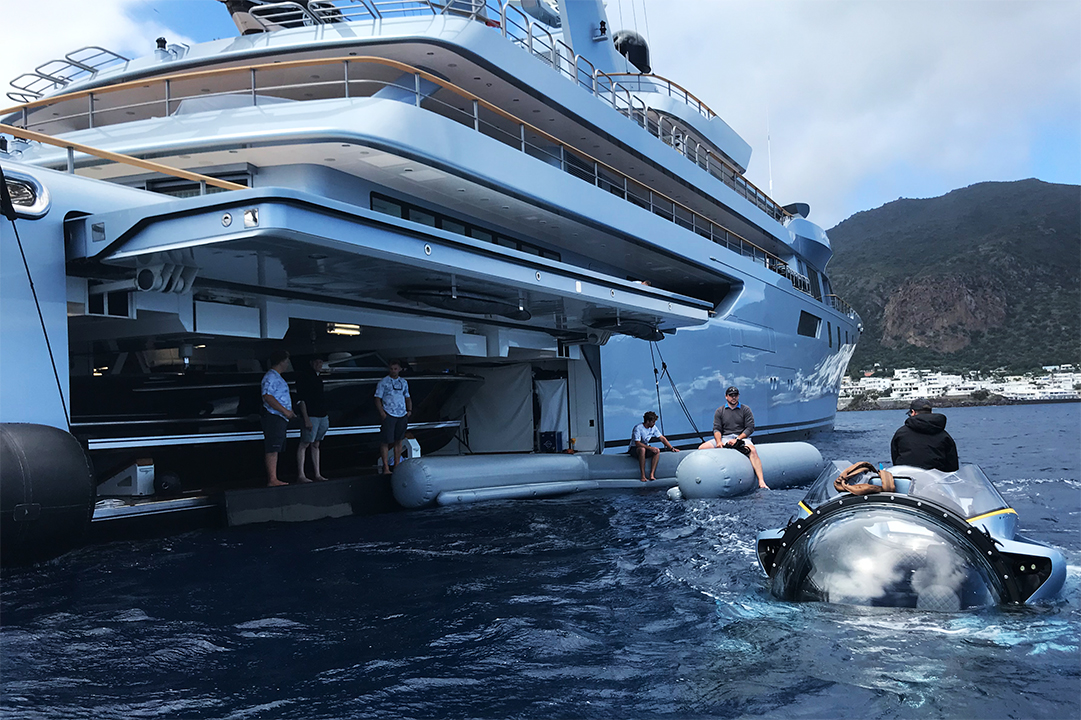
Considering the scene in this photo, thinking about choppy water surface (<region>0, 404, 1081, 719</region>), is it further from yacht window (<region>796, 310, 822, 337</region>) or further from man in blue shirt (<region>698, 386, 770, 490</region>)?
yacht window (<region>796, 310, 822, 337</region>)

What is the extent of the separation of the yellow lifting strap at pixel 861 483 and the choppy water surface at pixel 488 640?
0.80 m

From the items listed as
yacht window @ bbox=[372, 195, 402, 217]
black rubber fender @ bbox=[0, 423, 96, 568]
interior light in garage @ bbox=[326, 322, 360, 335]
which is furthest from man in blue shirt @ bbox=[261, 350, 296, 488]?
black rubber fender @ bbox=[0, 423, 96, 568]

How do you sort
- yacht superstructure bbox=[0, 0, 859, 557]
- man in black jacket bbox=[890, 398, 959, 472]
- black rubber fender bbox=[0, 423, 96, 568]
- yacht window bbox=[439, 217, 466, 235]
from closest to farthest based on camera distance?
1. black rubber fender bbox=[0, 423, 96, 568]
2. man in black jacket bbox=[890, 398, 959, 472]
3. yacht superstructure bbox=[0, 0, 859, 557]
4. yacht window bbox=[439, 217, 466, 235]

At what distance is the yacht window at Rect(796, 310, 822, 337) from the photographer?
2252 centimetres

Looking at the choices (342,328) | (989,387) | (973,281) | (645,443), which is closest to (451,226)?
(342,328)

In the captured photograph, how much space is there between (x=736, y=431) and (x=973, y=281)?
99.2 meters

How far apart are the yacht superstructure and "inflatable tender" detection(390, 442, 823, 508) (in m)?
1.38

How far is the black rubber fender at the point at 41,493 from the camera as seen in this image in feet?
18.7

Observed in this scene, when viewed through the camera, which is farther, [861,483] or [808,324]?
[808,324]

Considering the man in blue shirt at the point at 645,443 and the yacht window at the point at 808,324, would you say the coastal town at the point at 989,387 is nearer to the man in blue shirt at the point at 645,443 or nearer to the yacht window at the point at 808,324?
the yacht window at the point at 808,324

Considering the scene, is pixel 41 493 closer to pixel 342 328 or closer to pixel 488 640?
pixel 488 640

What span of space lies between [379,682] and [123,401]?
21.9ft

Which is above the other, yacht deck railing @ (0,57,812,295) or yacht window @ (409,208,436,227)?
yacht deck railing @ (0,57,812,295)

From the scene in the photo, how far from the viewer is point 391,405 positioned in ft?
35.3
